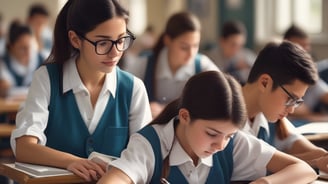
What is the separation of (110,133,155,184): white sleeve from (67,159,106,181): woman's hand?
0.11 metres

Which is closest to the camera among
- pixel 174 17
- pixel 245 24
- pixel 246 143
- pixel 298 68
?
pixel 246 143

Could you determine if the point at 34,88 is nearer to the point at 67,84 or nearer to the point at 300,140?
the point at 67,84

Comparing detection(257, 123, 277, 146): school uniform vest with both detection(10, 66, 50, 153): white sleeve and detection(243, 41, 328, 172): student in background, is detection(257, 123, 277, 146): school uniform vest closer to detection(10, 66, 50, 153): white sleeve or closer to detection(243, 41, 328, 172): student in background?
detection(243, 41, 328, 172): student in background

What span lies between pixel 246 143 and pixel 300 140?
49 cm

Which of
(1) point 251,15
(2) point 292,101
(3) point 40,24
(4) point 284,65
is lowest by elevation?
(1) point 251,15

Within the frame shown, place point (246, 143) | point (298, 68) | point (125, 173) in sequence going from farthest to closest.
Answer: point (298, 68), point (246, 143), point (125, 173)

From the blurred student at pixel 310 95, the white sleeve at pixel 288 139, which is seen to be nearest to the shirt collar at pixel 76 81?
the white sleeve at pixel 288 139

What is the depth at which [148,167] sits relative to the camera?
2164 mm

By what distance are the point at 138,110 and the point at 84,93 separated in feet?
0.64

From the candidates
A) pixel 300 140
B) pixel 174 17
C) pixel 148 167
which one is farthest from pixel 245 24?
pixel 148 167

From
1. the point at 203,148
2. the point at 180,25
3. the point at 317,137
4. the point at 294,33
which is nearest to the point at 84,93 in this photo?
the point at 203,148

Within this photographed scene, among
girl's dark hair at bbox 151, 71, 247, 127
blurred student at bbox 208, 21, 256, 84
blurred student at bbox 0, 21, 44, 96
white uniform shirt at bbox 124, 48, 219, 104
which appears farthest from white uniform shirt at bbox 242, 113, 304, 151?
blurred student at bbox 208, 21, 256, 84

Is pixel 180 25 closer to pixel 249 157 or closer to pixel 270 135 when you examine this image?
pixel 270 135

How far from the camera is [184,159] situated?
2203 mm
